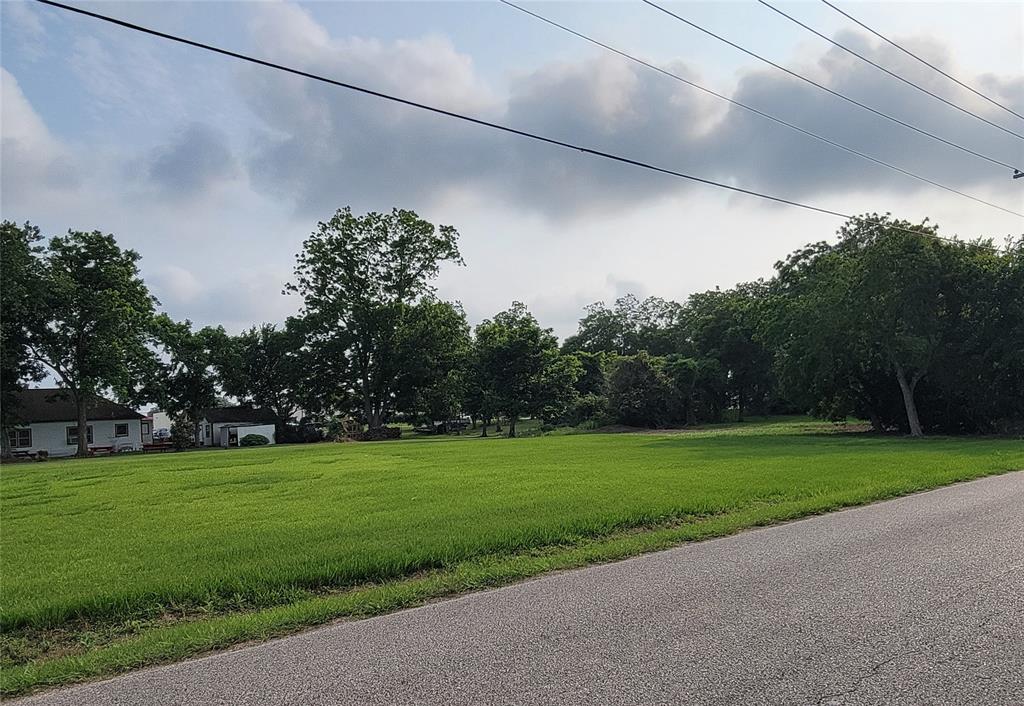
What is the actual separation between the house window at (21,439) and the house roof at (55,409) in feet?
2.95

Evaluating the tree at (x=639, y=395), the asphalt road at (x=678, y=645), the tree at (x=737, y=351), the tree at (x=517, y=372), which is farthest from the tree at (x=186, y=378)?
the asphalt road at (x=678, y=645)

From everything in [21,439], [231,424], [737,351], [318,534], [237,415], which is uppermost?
[737,351]

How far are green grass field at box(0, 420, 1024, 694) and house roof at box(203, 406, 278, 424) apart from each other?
134ft

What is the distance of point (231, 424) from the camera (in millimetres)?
54969

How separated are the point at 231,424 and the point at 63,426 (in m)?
11.5

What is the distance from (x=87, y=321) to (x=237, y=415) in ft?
63.0

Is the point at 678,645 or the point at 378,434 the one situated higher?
the point at 378,434

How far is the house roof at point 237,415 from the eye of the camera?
2260 inches

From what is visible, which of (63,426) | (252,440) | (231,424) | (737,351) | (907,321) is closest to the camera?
(907,321)

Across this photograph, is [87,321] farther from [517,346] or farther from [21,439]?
[517,346]

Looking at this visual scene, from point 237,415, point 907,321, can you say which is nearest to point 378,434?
point 237,415

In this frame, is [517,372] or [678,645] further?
[517,372]

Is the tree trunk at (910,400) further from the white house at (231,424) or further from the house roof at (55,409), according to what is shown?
the house roof at (55,409)

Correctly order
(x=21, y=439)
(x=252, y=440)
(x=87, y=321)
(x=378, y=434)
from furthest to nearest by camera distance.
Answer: (x=378, y=434) → (x=252, y=440) → (x=21, y=439) → (x=87, y=321)
